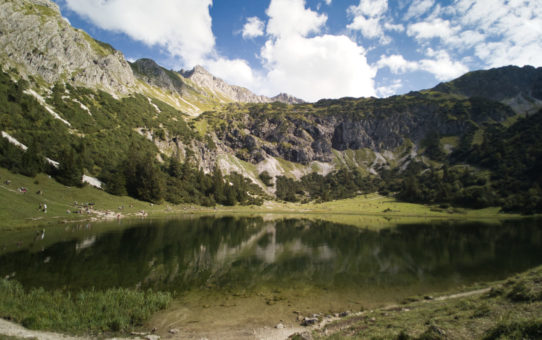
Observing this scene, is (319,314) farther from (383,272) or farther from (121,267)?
(121,267)

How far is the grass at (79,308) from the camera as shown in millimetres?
15031

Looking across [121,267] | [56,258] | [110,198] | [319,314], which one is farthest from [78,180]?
[319,314]

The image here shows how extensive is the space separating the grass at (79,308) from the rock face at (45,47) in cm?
15749

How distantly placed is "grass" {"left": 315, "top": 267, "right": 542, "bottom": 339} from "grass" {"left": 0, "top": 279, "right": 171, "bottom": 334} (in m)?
12.7

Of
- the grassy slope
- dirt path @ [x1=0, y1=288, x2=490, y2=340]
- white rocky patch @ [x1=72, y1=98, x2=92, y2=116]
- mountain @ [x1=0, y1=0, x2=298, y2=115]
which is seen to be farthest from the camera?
white rocky patch @ [x1=72, y1=98, x2=92, y2=116]

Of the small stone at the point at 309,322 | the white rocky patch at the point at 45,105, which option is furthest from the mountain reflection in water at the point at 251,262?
the white rocky patch at the point at 45,105

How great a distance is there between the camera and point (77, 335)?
1436 centimetres

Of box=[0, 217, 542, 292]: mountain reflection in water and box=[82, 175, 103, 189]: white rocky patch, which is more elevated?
box=[82, 175, 103, 189]: white rocky patch

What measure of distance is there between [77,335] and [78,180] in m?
80.2

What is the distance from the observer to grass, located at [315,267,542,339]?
8844 millimetres

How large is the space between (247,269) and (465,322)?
24.6 m

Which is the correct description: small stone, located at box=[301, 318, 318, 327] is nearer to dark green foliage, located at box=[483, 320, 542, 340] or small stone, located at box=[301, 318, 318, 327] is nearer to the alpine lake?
the alpine lake

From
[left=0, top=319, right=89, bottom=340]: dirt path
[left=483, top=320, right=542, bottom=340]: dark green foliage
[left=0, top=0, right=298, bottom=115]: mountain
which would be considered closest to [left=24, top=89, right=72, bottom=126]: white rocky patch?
[left=0, top=0, right=298, bottom=115]: mountain

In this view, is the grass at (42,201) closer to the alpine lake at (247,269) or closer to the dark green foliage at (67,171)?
the dark green foliage at (67,171)
